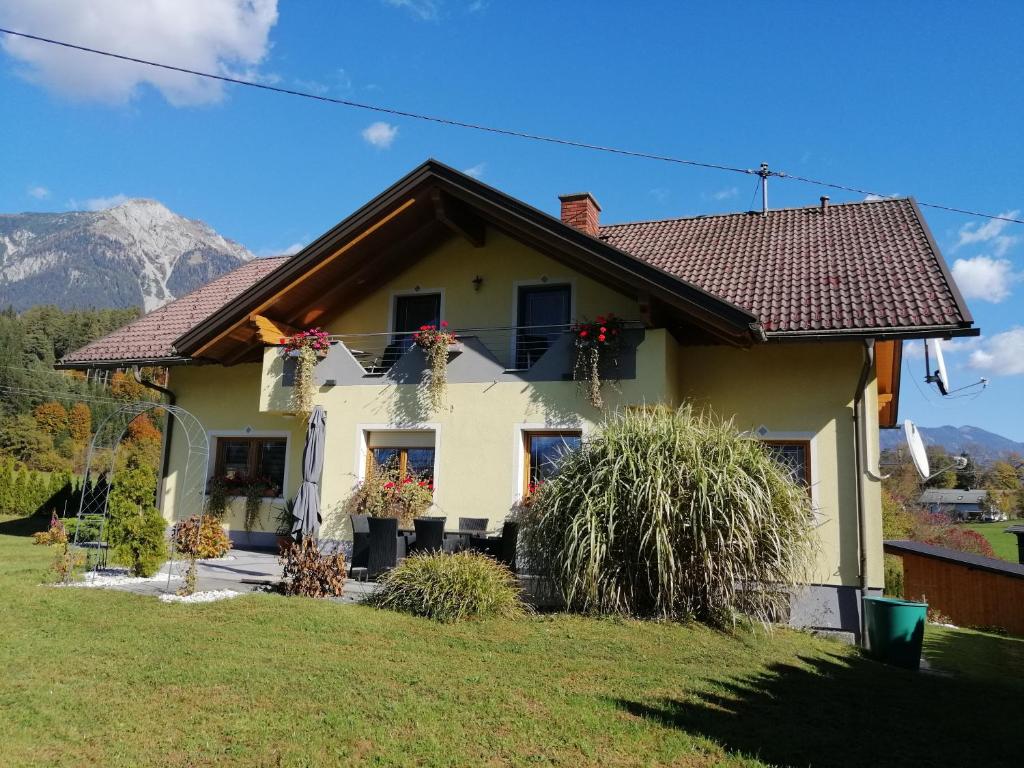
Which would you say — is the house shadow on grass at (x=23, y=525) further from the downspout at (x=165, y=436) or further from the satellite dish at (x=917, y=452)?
the satellite dish at (x=917, y=452)

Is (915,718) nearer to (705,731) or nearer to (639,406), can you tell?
(705,731)

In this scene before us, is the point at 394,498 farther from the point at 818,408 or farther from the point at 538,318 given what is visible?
the point at 818,408

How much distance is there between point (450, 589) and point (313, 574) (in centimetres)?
201

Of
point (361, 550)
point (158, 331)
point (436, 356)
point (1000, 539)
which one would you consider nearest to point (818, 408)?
point (436, 356)

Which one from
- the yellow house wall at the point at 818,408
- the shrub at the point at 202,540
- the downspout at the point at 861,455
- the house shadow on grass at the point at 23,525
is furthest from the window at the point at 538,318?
the house shadow on grass at the point at 23,525

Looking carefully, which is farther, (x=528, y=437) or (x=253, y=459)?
(x=253, y=459)

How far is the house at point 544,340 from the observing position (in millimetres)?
10922

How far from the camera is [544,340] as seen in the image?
43.7 feet

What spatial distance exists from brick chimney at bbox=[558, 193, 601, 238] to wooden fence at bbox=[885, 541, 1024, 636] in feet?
32.7

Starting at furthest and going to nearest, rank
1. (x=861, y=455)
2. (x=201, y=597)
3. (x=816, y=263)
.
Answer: (x=816, y=263) < (x=861, y=455) < (x=201, y=597)

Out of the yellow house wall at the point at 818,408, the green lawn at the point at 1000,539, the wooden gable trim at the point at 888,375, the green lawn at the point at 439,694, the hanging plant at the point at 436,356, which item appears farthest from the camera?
the green lawn at the point at 1000,539

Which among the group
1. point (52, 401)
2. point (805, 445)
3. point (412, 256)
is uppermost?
point (52, 401)

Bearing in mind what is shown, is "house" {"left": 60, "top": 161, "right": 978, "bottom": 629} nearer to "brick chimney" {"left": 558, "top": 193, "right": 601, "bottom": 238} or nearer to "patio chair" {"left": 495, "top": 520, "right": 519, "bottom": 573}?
"brick chimney" {"left": 558, "top": 193, "right": 601, "bottom": 238}

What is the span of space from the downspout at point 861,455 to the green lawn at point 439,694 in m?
2.05
